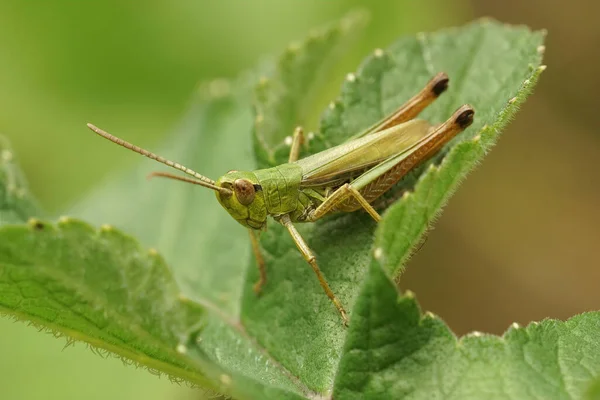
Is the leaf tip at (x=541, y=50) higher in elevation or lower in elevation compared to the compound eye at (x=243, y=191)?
lower

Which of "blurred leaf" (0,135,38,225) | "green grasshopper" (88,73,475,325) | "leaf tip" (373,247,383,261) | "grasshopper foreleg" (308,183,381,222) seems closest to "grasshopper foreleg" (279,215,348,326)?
"green grasshopper" (88,73,475,325)

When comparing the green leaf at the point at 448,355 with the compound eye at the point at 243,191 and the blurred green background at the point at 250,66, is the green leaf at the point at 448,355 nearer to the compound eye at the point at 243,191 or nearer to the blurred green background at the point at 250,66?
the compound eye at the point at 243,191

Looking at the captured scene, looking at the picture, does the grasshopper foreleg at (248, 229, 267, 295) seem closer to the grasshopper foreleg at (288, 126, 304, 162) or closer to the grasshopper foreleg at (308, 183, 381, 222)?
the grasshopper foreleg at (308, 183, 381, 222)

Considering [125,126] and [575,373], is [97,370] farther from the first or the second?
[575,373]

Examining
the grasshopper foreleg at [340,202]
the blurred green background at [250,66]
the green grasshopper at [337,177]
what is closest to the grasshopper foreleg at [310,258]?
the green grasshopper at [337,177]

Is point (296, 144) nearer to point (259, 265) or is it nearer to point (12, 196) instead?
point (259, 265)
